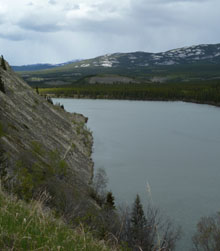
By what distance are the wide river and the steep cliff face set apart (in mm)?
7066

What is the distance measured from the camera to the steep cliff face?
89.2ft

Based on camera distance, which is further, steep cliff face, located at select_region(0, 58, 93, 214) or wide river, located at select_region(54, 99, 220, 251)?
wide river, located at select_region(54, 99, 220, 251)

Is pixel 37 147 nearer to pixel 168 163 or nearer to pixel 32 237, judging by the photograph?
pixel 168 163

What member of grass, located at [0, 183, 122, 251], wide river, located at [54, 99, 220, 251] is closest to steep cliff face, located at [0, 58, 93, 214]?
wide river, located at [54, 99, 220, 251]

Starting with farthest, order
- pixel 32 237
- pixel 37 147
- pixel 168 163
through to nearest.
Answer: pixel 168 163
pixel 37 147
pixel 32 237

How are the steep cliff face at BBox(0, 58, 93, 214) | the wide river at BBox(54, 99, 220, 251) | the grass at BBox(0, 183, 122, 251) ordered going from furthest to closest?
the wide river at BBox(54, 99, 220, 251)
the steep cliff face at BBox(0, 58, 93, 214)
the grass at BBox(0, 183, 122, 251)

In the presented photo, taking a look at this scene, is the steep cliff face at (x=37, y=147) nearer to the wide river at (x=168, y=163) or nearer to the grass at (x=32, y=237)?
the wide river at (x=168, y=163)

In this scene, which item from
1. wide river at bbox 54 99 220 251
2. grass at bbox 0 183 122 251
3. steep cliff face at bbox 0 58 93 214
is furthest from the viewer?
wide river at bbox 54 99 220 251

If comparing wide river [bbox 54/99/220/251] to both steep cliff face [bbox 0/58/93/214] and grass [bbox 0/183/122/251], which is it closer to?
steep cliff face [bbox 0/58/93/214]

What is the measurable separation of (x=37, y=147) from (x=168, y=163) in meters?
29.2

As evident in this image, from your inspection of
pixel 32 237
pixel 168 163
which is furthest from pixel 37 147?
pixel 32 237

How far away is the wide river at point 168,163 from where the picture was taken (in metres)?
36.8

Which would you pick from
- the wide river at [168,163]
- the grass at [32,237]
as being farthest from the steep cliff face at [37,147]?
the grass at [32,237]

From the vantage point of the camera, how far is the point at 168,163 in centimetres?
5594
